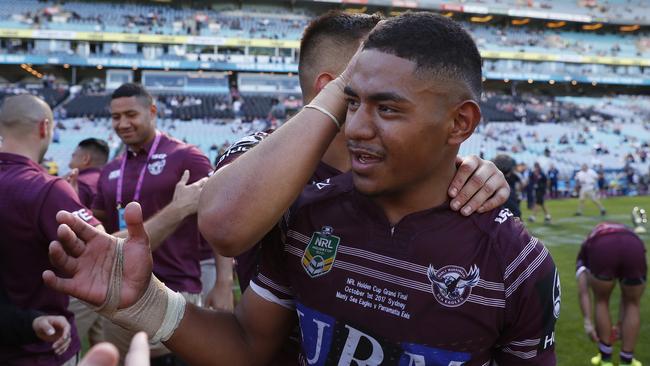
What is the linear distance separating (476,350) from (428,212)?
0.45 m

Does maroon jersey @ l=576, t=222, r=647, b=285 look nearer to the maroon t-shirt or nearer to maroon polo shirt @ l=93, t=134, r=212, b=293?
maroon polo shirt @ l=93, t=134, r=212, b=293

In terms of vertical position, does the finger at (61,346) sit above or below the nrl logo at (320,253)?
below

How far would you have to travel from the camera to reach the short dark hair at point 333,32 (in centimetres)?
232

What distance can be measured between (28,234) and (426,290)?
8.21 feet

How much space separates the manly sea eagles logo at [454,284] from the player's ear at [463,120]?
40 centimetres

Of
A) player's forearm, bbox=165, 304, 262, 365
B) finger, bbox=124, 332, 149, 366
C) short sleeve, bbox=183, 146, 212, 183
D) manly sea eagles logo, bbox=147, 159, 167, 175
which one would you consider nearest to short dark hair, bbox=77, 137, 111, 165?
manly sea eagles logo, bbox=147, 159, 167, 175

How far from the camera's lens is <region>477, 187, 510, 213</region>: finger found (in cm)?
167

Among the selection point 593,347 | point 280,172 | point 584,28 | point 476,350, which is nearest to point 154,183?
point 280,172

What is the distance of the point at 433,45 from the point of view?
1.53 m

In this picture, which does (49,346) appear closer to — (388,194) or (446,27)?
(388,194)

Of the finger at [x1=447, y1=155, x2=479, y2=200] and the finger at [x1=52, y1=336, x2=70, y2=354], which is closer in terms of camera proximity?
the finger at [x1=447, y1=155, x2=479, y2=200]

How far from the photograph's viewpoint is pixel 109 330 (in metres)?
4.11

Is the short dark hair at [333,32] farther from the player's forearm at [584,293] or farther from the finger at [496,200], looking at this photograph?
the player's forearm at [584,293]

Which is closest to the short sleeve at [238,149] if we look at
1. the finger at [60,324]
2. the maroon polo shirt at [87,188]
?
the finger at [60,324]
